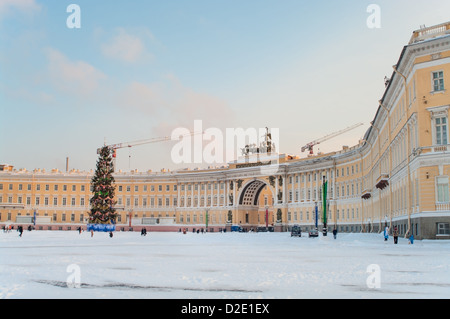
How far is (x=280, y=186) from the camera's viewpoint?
11219cm

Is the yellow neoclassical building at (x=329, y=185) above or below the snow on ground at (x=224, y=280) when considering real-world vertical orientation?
above

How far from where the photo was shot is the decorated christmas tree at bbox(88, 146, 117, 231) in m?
91.1

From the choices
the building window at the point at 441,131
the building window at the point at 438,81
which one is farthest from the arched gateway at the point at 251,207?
the building window at the point at 441,131

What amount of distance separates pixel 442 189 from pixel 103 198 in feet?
224

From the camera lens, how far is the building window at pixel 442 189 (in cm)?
3600

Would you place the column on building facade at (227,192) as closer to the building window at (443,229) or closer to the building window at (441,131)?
the building window at (441,131)

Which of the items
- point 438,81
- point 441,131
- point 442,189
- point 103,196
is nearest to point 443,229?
point 442,189

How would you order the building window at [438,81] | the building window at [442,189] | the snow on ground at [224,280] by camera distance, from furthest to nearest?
the building window at [438,81]
the building window at [442,189]
the snow on ground at [224,280]

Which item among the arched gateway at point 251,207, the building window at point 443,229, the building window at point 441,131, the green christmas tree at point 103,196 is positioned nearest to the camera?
the building window at point 443,229

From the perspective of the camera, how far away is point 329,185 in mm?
98438

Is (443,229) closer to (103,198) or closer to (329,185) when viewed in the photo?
(329,185)

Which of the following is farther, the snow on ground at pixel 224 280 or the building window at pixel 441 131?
the building window at pixel 441 131

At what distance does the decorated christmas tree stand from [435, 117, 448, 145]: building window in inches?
2546
